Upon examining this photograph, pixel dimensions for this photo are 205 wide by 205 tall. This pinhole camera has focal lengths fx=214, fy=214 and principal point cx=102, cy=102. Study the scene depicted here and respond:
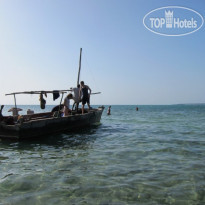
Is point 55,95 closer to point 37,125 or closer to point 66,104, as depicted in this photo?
point 66,104

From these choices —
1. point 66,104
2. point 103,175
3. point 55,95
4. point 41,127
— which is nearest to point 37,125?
point 41,127

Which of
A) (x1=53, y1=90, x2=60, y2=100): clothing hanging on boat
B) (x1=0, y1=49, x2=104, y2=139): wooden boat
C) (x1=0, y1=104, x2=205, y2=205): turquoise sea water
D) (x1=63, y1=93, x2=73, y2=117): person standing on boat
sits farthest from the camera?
(x1=63, y1=93, x2=73, y2=117): person standing on boat

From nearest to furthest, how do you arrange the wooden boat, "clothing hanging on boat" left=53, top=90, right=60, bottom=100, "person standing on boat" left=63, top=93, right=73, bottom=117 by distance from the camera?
the wooden boat
"clothing hanging on boat" left=53, top=90, right=60, bottom=100
"person standing on boat" left=63, top=93, right=73, bottom=117

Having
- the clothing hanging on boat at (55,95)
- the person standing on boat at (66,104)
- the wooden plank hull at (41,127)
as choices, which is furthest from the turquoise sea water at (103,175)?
the clothing hanging on boat at (55,95)

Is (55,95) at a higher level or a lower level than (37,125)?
higher

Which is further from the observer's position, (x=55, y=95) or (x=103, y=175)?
(x=55, y=95)

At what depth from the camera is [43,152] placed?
8.09 meters

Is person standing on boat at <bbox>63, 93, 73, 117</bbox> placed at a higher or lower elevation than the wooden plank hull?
higher

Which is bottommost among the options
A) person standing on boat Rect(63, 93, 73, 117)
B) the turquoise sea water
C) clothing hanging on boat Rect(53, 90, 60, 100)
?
the turquoise sea water

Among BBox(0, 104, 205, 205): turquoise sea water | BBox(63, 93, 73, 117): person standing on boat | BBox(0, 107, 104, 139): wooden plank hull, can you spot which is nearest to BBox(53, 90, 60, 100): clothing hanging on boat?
BBox(63, 93, 73, 117): person standing on boat

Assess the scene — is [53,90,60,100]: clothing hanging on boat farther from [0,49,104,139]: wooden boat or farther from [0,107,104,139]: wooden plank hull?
[0,107,104,139]: wooden plank hull

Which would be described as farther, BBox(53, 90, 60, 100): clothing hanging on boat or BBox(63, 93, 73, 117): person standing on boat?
BBox(63, 93, 73, 117): person standing on boat

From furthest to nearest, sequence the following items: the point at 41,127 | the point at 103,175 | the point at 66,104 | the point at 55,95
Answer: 1. the point at 66,104
2. the point at 55,95
3. the point at 41,127
4. the point at 103,175

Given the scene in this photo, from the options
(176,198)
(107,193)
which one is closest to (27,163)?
(107,193)
